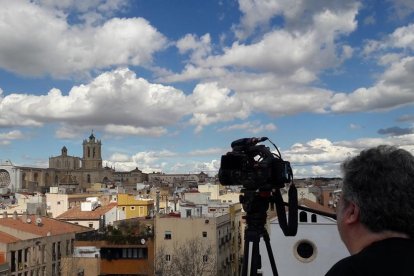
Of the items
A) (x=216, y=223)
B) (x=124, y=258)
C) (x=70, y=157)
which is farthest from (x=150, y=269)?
(x=70, y=157)

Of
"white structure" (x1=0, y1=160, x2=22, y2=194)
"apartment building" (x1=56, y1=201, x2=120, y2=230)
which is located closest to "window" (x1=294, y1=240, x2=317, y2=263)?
"apartment building" (x1=56, y1=201, x2=120, y2=230)

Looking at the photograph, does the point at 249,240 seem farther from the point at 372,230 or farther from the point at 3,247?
the point at 3,247

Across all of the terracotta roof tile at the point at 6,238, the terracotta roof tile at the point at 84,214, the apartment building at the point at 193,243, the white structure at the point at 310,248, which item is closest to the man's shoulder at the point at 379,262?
the white structure at the point at 310,248

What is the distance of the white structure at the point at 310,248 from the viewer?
23.0m

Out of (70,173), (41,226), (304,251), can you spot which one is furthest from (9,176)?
(304,251)

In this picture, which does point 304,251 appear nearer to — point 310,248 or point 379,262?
point 310,248

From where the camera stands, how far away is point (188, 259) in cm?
3008

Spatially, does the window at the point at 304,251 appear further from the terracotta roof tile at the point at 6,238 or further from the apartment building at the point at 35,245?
the terracotta roof tile at the point at 6,238

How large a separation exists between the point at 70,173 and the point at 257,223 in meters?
158

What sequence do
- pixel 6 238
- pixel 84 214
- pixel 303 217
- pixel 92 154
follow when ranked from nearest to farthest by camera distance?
pixel 303 217, pixel 6 238, pixel 84 214, pixel 92 154

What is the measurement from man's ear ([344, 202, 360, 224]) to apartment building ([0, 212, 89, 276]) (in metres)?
27.1

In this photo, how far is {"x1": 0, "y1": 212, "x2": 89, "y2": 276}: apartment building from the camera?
92.0 feet

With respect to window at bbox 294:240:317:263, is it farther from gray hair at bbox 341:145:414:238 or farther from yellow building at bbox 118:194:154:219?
yellow building at bbox 118:194:154:219

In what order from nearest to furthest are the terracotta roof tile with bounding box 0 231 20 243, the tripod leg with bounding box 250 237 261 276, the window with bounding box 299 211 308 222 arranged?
the tripod leg with bounding box 250 237 261 276, the window with bounding box 299 211 308 222, the terracotta roof tile with bounding box 0 231 20 243
